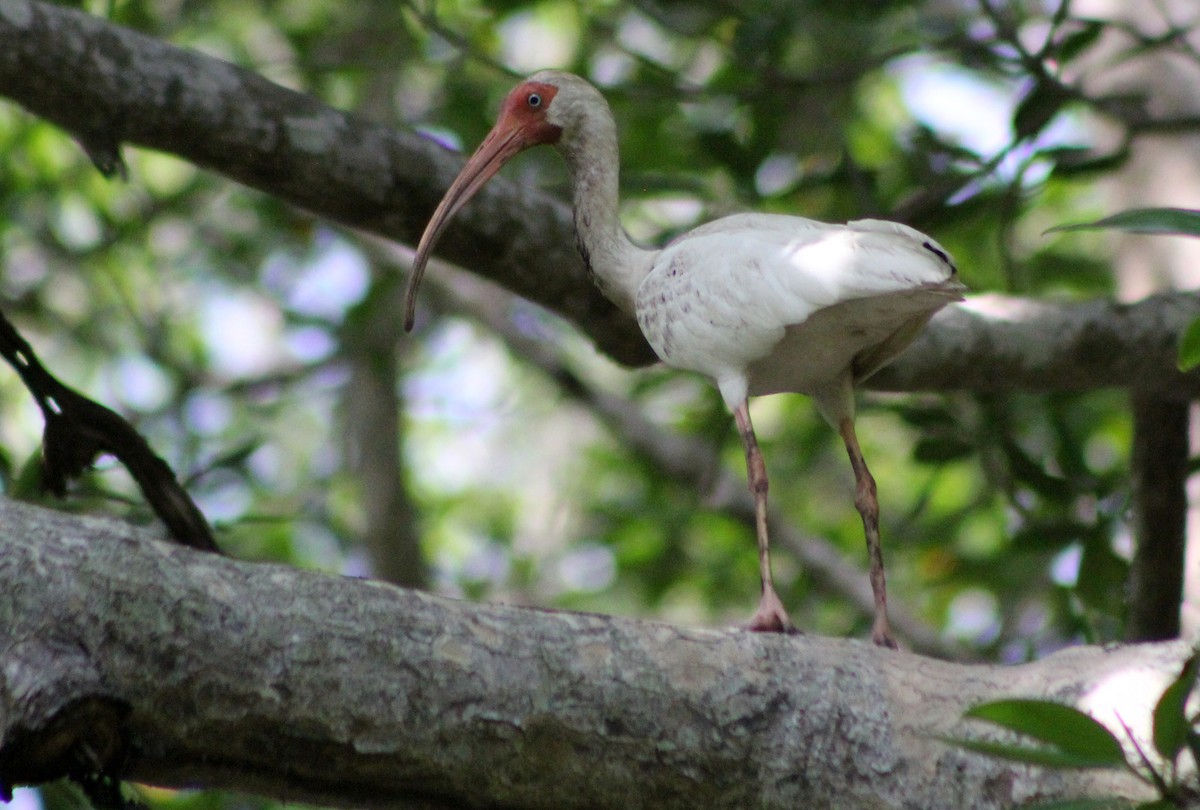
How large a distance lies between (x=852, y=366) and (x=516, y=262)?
1.13 m

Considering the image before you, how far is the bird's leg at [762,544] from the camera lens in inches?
141

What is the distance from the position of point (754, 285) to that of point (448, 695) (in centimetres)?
144

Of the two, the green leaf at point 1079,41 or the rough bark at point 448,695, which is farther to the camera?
the green leaf at point 1079,41

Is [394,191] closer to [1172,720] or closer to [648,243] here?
[648,243]

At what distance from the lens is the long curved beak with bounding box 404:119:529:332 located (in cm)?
411

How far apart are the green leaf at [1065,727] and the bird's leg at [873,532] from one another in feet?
5.44

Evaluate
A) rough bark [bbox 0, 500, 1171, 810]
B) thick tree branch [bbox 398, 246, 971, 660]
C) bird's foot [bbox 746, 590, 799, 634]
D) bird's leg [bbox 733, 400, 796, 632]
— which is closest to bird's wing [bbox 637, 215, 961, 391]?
bird's leg [bbox 733, 400, 796, 632]

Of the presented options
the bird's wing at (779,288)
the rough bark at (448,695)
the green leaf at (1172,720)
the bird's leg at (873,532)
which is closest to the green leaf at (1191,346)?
the green leaf at (1172,720)

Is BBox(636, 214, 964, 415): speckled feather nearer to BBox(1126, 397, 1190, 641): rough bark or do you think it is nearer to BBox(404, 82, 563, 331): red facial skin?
BBox(404, 82, 563, 331): red facial skin

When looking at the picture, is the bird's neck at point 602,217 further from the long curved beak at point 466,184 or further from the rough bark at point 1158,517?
the rough bark at point 1158,517

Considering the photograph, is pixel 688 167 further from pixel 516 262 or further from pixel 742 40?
pixel 516 262

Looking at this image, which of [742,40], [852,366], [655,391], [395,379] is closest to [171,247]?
[395,379]

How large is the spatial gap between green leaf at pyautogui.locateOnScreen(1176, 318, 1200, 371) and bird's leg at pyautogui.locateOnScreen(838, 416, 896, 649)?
1.61 meters

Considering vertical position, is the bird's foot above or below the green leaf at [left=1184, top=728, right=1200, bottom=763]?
above
